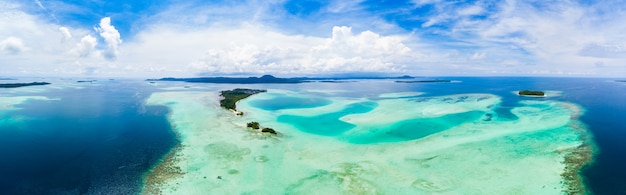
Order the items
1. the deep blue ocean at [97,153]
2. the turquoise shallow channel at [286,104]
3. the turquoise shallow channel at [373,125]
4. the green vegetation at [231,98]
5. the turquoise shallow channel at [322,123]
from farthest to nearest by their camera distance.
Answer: the turquoise shallow channel at [286,104]
the green vegetation at [231,98]
the turquoise shallow channel at [322,123]
the turquoise shallow channel at [373,125]
the deep blue ocean at [97,153]

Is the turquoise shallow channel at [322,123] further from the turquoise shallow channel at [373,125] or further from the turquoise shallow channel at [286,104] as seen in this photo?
the turquoise shallow channel at [286,104]

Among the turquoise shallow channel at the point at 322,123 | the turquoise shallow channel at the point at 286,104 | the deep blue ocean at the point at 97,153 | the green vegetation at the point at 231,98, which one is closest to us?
the deep blue ocean at the point at 97,153

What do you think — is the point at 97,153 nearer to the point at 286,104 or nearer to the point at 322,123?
the point at 322,123

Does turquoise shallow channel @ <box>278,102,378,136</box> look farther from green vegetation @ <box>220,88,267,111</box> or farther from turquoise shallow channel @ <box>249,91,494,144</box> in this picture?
green vegetation @ <box>220,88,267,111</box>

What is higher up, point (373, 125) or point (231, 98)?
point (231, 98)

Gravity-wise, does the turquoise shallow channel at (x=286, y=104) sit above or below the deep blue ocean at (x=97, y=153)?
above

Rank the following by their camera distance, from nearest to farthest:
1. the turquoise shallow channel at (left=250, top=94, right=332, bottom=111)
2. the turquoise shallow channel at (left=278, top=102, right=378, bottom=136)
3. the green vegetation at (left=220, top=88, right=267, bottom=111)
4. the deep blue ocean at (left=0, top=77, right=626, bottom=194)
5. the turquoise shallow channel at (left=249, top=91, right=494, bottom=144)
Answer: the deep blue ocean at (left=0, top=77, right=626, bottom=194) → the turquoise shallow channel at (left=249, top=91, right=494, bottom=144) → the turquoise shallow channel at (left=278, top=102, right=378, bottom=136) → the green vegetation at (left=220, top=88, right=267, bottom=111) → the turquoise shallow channel at (left=250, top=94, right=332, bottom=111)

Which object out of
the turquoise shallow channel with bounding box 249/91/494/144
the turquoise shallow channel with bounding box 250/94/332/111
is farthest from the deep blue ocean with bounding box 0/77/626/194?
the turquoise shallow channel with bounding box 250/94/332/111

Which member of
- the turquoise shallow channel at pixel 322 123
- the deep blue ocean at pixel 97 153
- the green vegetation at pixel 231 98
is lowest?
the deep blue ocean at pixel 97 153

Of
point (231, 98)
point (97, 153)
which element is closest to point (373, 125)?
point (97, 153)

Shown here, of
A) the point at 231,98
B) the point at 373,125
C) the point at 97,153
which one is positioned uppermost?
the point at 231,98

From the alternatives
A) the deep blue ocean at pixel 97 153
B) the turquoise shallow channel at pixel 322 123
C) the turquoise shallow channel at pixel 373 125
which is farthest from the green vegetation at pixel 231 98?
the turquoise shallow channel at pixel 322 123

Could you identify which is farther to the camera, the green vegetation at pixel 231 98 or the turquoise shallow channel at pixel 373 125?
the green vegetation at pixel 231 98

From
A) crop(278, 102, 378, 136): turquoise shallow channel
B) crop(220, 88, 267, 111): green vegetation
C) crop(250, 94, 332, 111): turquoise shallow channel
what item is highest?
crop(220, 88, 267, 111): green vegetation
